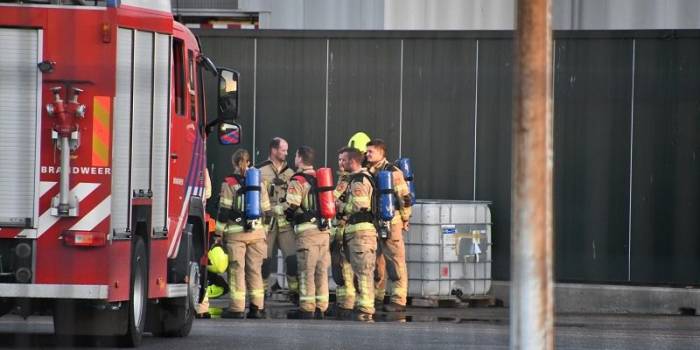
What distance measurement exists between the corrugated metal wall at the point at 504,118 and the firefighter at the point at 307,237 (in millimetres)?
3003

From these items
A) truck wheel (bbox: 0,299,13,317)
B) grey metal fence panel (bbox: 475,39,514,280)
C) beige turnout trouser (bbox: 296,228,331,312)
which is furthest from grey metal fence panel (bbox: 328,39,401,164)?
truck wheel (bbox: 0,299,13,317)

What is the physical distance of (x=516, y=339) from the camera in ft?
12.8

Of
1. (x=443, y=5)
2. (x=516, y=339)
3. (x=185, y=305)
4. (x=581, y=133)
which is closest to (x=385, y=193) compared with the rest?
(x=581, y=133)

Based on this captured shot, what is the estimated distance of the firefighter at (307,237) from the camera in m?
15.9

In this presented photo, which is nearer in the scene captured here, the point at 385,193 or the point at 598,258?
the point at 385,193

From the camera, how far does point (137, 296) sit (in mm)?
10266

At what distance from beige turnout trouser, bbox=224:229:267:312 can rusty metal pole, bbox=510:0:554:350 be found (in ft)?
38.4

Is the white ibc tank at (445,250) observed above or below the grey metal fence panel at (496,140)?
below

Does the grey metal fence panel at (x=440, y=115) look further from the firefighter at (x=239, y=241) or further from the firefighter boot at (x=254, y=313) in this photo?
the firefighter boot at (x=254, y=313)

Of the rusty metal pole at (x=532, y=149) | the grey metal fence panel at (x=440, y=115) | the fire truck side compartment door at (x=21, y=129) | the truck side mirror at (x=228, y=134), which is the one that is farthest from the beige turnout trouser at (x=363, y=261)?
the rusty metal pole at (x=532, y=149)

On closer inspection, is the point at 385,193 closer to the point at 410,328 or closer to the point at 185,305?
the point at 410,328

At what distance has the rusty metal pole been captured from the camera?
381cm

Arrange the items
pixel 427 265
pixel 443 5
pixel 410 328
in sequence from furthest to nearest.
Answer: pixel 443 5, pixel 427 265, pixel 410 328

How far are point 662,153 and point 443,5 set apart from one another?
5193mm
